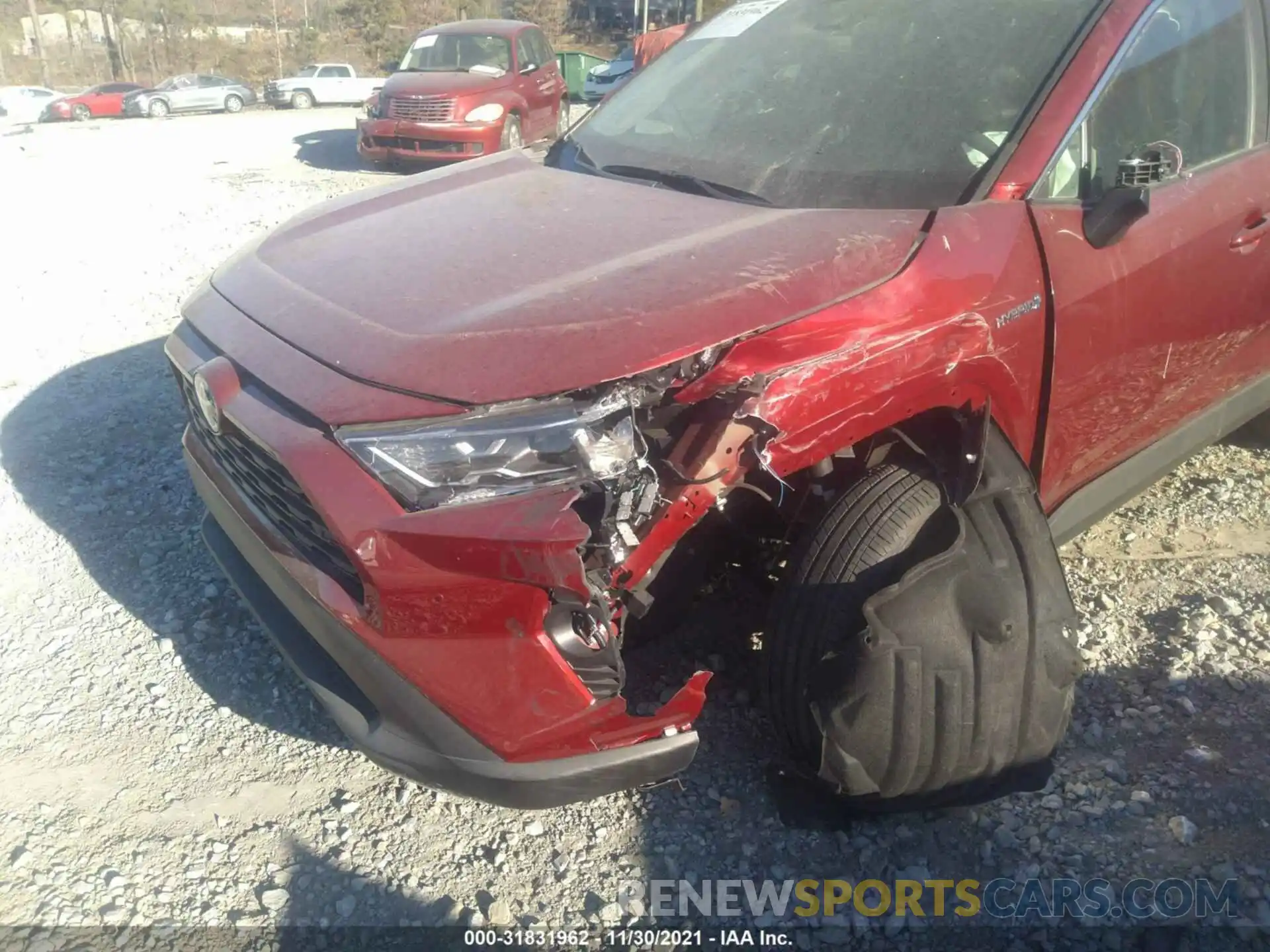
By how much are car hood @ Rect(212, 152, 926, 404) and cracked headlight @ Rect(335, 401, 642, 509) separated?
55 millimetres

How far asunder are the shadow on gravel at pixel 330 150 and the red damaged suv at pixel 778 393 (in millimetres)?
9906

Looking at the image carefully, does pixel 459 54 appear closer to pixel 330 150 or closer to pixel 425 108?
pixel 425 108

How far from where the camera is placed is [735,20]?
342cm

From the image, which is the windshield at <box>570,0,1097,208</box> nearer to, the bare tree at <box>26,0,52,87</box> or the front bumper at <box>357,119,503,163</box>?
the front bumper at <box>357,119,503,163</box>

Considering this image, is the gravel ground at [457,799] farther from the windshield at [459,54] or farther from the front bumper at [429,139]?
the windshield at [459,54]

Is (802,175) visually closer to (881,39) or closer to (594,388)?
(881,39)

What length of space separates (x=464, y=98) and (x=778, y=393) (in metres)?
10.0

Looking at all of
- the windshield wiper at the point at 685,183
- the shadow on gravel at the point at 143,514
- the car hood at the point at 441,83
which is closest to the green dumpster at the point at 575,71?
the car hood at the point at 441,83

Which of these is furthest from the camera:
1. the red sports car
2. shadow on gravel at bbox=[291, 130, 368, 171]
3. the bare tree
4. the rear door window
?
the bare tree

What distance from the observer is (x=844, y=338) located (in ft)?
6.40

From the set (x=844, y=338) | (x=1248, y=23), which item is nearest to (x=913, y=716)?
(x=844, y=338)

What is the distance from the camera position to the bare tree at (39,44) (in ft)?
113

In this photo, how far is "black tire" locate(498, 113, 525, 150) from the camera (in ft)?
37.0

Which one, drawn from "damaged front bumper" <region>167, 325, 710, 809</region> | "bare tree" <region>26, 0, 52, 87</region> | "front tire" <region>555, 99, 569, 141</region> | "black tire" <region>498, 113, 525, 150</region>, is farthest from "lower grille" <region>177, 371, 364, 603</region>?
"bare tree" <region>26, 0, 52, 87</region>
